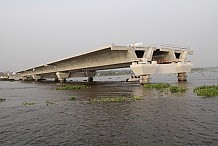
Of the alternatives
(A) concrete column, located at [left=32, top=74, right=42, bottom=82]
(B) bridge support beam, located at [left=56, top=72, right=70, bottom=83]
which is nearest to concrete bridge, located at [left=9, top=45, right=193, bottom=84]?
(B) bridge support beam, located at [left=56, top=72, right=70, bottom=83]

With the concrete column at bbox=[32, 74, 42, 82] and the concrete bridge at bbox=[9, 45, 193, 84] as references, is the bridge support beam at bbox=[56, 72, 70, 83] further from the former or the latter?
the concrete column at bbox=[32, 74, 42, 82]

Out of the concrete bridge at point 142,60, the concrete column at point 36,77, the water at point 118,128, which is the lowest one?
the water at point 118,128

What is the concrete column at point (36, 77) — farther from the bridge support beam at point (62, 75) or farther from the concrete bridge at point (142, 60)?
the concrete bridge at point (142, 60)

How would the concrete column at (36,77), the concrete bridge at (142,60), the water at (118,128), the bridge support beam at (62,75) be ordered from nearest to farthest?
1. the water at (118,128)
2. the concrete bridge at (142,60)
3. the bridge support beam at (62,75)
4. the concrete column at (36,77)

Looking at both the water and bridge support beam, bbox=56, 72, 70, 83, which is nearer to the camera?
the water

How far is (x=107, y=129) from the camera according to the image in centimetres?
1435

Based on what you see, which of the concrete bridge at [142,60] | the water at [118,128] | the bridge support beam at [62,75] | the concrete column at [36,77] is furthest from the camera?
the concrete column at [36,77]

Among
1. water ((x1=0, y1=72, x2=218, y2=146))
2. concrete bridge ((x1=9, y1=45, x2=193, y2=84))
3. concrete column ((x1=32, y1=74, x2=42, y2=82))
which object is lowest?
water ((x1=0, y1=72, x2=218, y2=146))

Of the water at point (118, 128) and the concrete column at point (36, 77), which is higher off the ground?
the concrete column at point (36, 77)

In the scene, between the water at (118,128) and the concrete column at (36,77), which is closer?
the water at (118,128)

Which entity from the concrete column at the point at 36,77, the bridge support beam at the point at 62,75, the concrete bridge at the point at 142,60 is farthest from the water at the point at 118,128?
the concrete column at the point at 36,77

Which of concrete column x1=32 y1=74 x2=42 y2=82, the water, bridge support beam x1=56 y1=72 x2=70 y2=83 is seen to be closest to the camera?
the water

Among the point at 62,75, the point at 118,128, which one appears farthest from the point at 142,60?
the point at 62,75

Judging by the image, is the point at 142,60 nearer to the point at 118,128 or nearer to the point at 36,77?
the point at 118,128
